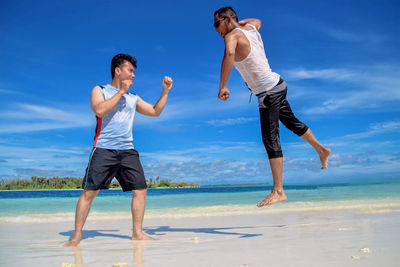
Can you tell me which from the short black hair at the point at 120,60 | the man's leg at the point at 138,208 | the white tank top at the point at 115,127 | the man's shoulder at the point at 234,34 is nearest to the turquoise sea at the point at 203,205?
the man's leg at the point at 138,208

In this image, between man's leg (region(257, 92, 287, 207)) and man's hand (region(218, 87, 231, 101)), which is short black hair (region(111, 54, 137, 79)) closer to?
man's hand (region(218, 87, 231, 101))

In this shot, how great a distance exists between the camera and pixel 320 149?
3.92 m

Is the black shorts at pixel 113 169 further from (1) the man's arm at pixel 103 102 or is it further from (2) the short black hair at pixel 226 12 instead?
(2) the short black hair at pixel 226 12

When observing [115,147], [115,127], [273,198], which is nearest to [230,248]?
[273,198]

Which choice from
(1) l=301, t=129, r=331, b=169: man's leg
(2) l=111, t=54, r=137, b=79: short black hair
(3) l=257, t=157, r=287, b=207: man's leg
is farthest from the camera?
(1) l=301, t=129, r=331, b=169: man's leg

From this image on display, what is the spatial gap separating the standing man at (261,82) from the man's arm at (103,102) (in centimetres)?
92

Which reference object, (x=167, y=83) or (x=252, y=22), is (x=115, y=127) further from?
(x=252, y=22)

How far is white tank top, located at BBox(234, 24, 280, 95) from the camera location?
3.27 meters

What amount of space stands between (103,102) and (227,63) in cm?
117

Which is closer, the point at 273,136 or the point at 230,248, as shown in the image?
the point at 230,248

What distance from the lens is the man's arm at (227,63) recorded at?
9.90 feet

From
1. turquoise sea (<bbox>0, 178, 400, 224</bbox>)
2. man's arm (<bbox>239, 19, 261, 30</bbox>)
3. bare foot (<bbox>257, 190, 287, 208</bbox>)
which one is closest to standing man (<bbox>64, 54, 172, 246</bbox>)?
man's arm (<bbox>239, 19, 261, 30</bbox>)

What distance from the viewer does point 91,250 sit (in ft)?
9.20

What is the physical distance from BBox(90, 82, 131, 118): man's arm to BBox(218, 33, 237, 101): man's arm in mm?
868
